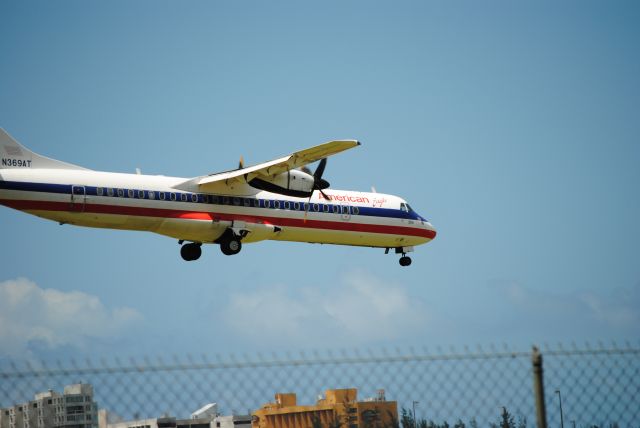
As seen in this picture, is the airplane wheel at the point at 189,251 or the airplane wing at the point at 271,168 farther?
the airplane wheel at the point at 189,251

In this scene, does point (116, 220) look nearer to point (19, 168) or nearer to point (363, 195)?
point (19, 168)

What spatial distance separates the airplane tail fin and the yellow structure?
94.5 feet

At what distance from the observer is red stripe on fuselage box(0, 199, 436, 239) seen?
36156 millimetres

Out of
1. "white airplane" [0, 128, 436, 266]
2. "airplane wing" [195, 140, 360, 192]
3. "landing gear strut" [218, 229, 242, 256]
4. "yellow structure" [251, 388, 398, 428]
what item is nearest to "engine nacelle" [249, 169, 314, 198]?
"white airplane" [0, 128, 436, 266]

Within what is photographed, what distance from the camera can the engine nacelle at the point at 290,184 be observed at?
4188 cm

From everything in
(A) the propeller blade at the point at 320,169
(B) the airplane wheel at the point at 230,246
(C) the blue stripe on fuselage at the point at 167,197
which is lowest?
(B) the airplane wheel at the point at 230,246

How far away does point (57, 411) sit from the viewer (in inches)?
372

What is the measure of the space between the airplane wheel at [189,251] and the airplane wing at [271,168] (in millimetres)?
4430

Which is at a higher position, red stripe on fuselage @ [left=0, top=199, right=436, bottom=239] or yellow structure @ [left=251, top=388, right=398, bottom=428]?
red stripe on fuselage @ [left=0, top=199, right=436, bottom=239]

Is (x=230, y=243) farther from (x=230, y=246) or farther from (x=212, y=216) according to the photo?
(x=212, y=216)

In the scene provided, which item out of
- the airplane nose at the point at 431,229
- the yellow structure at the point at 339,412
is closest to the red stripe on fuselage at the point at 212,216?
the airplane nose at the point at 431,229

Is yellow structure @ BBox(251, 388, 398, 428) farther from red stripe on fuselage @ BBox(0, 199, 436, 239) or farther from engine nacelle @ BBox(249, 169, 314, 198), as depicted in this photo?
engine nacelle @ BBox(249, 169, 314, 198)

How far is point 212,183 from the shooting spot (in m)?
41.1

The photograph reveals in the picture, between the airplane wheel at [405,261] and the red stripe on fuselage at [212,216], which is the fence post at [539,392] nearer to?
the red stripe on fuselage at [212,216]
